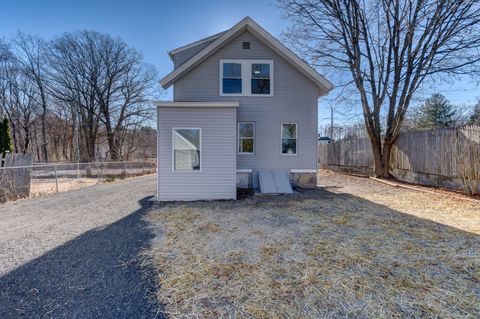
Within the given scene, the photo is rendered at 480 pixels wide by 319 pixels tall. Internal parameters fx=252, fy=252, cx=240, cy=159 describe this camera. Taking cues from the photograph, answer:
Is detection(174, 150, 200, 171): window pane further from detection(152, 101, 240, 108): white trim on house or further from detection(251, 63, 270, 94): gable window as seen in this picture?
detection(251, 63, 270, 94): gable window

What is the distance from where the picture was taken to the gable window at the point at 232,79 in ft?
32.7

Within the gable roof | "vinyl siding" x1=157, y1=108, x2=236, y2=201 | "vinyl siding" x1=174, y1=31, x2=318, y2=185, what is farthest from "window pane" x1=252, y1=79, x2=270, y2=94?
"vinyl siding" x1=157, y1=108, x2=236, y2=201

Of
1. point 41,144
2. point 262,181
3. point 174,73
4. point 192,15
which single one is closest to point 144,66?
point 41,144

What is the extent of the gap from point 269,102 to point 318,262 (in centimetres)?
749

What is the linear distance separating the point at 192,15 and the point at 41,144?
104 feet

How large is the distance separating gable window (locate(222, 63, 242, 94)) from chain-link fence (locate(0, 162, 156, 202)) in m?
7.51

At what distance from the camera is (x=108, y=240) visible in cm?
445

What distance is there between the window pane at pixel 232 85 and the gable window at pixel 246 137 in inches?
53.2

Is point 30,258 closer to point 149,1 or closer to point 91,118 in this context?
point 149,1

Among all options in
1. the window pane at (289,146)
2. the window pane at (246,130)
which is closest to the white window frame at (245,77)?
the window pane at (246,130)

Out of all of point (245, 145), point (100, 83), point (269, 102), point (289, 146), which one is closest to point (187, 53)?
point (269, 102)

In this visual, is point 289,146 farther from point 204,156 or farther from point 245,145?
point 204,156

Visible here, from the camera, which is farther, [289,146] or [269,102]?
[289,146]

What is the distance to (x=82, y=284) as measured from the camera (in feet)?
9.67
